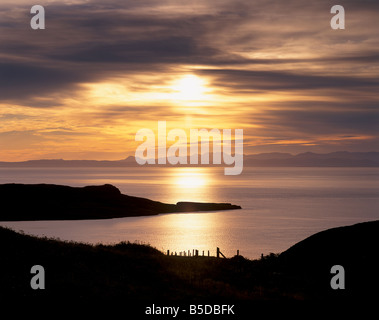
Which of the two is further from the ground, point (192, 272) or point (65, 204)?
point (65, 204)

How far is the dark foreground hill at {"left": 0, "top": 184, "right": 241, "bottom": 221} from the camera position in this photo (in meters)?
138

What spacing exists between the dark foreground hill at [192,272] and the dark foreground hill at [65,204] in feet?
320

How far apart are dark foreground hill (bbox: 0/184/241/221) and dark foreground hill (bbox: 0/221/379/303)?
9768cm

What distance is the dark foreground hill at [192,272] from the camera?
27891mm

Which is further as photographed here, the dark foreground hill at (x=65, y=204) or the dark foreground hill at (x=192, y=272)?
the dark foreground hill at (x=65, y=204)

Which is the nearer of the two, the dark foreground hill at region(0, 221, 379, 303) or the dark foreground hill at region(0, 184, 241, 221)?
the dark foreground hill at region(0, 221, 379, 303)

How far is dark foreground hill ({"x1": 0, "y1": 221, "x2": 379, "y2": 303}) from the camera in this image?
27.9 m

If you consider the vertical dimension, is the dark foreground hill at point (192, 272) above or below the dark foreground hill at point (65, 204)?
below

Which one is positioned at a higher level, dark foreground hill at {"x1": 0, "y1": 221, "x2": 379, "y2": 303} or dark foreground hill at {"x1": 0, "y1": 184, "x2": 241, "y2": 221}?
dark foreground hill at {"x1": 0, "y1": 184, "x2": 241, "y2": 221}

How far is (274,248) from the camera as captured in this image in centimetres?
9438

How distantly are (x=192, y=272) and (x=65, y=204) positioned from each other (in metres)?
115

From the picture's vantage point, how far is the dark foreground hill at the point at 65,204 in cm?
13762

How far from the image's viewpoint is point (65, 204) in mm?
144500
